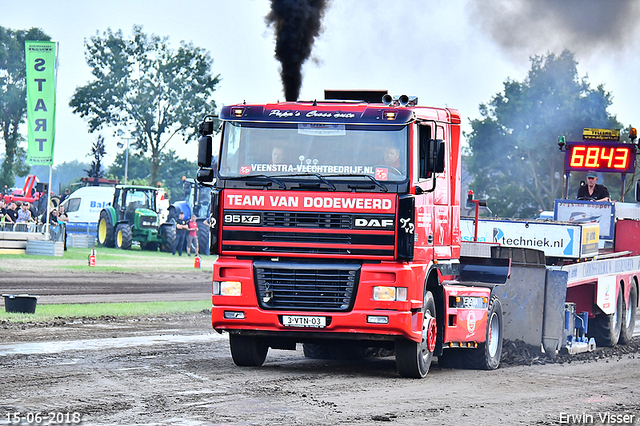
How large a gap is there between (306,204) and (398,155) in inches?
44.9

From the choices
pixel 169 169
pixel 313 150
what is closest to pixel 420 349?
pixel 313 150

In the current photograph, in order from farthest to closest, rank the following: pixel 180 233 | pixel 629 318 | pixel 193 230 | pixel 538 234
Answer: pixel 180 233 < pixel 193 230 < pixel 629 318 < pixel 538 234

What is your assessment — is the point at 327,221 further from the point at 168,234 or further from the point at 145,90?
the point at 145,90

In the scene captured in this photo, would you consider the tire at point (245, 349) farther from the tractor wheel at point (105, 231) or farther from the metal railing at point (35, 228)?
the tractor wheel at point (105, 231)

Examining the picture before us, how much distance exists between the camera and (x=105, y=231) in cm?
4162

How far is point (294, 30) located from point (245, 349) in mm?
7306

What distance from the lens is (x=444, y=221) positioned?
11.7 m

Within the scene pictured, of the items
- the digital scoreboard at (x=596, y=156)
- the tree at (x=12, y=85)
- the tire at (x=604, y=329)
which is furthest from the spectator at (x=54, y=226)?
the tree at (x=12, y=85)

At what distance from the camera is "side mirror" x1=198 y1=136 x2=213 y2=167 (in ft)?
35.4

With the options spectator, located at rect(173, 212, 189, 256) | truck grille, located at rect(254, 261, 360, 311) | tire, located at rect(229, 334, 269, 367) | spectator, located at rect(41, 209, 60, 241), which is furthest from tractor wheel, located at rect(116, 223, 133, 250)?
truck grille, located at rect(254, 261, 360, 311)

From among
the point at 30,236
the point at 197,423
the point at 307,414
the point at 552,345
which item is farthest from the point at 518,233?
the point at 30,236

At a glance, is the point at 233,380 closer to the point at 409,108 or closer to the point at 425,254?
the point at 425,254

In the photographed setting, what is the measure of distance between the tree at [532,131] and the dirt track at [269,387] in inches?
2097

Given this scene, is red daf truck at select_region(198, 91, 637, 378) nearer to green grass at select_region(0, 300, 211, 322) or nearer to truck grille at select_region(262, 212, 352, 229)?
truck grille at select_region(262, 212, 352, 229)
